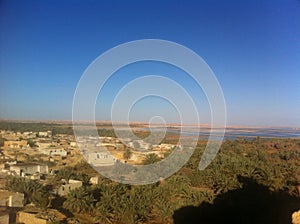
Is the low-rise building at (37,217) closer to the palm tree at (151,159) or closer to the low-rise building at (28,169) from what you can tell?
the low-rise building at (28,169)

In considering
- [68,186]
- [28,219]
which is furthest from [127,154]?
[28,219]

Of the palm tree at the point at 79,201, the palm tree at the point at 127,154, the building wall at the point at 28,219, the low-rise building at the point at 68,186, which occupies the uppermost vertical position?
the palm tree at the point at 127,154

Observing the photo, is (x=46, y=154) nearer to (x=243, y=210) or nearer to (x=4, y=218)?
(x=4, y=218)

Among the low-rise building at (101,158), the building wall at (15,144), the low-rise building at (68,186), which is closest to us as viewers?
the low-rise building at (101,158)

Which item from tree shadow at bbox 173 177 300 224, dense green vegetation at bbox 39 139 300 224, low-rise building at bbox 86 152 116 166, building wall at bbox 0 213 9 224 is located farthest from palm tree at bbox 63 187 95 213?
tree shadow at bbox 173 177 300 224

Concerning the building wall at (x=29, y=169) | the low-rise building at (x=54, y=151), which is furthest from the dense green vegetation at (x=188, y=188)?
the building wall at (x=29, y=169)

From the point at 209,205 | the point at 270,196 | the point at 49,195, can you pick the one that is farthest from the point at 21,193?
the point at 270,196

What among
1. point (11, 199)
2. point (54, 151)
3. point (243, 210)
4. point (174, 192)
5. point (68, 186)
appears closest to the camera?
point (11, 199)

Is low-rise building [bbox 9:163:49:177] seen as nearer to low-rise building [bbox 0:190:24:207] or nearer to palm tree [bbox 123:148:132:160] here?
low-rise building [bbox 0:190:24:207]
